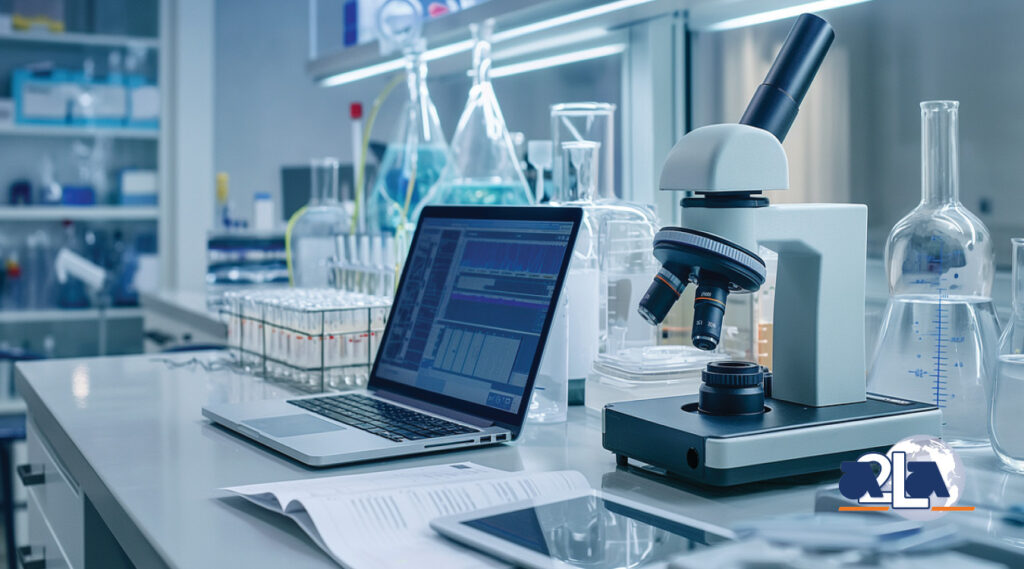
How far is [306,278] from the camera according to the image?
2.09 metres

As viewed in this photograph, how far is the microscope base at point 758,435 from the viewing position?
821 mm

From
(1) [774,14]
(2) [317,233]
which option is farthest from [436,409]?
(2) [317,233]

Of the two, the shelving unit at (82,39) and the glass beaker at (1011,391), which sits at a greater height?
the shelving unit at (82,39)

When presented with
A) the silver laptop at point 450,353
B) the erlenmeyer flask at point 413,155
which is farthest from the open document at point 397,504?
the erlenmeyer flask at point 413,155

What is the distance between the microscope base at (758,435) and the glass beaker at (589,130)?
1.68ft

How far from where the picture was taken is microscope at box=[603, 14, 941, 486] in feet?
2.72

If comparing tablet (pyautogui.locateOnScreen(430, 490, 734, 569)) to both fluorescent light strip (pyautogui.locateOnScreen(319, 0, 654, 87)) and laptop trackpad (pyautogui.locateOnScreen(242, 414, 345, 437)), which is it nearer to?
laptop trackpad (pyautogui.locateOnScreen(242, 414, 345, 437))

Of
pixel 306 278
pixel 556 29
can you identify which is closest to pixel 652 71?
pixel 556 29

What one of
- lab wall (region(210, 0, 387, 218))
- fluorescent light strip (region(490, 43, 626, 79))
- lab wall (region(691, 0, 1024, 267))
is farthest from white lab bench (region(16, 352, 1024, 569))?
lab wall (region(210, 0, 387, 218))

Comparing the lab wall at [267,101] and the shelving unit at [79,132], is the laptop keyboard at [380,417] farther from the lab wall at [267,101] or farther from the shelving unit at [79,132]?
the shelving unit at [79,132]

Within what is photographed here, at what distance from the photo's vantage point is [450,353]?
3.83 ft

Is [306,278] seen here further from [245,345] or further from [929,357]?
[929,357]

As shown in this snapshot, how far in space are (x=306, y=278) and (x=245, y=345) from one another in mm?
518

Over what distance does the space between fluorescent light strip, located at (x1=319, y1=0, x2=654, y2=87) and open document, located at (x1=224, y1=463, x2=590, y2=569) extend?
83 cm
